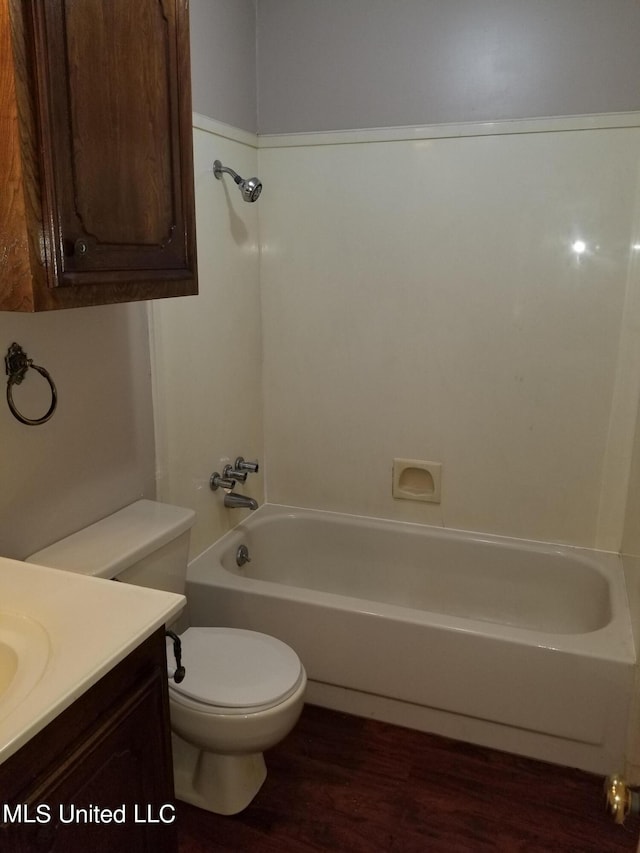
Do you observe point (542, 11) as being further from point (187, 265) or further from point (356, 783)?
point (356, 783)

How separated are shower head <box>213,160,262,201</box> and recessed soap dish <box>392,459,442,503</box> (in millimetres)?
1167

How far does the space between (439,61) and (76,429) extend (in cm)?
177

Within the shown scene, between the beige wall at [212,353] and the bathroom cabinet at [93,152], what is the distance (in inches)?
22.8

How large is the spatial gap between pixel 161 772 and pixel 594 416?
1854 mm

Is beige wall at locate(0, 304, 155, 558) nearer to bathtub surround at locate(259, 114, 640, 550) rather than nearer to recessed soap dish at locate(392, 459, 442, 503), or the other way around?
bathtub surround at locate(259, 114, 640, 550)

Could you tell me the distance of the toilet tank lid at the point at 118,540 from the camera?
5.11ft

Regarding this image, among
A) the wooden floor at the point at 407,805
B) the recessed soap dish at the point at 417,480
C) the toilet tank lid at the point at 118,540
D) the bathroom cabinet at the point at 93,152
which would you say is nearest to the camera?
the bathroom cabinet at the point at 93,152

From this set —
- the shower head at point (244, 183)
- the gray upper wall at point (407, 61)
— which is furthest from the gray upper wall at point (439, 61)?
the shower head at point (244, 183)

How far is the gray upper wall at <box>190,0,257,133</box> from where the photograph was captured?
2.10m

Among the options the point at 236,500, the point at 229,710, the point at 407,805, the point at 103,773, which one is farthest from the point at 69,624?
the point at 236,500

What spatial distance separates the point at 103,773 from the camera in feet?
3.63

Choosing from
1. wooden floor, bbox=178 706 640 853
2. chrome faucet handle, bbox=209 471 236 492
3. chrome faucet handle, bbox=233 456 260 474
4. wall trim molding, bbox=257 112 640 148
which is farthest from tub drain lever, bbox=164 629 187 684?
wall trim molding, bbox=257 112 640 148

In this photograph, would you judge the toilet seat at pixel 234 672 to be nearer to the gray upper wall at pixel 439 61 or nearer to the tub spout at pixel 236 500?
the tub spout at pixel 236 500

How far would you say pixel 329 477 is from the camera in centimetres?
279
